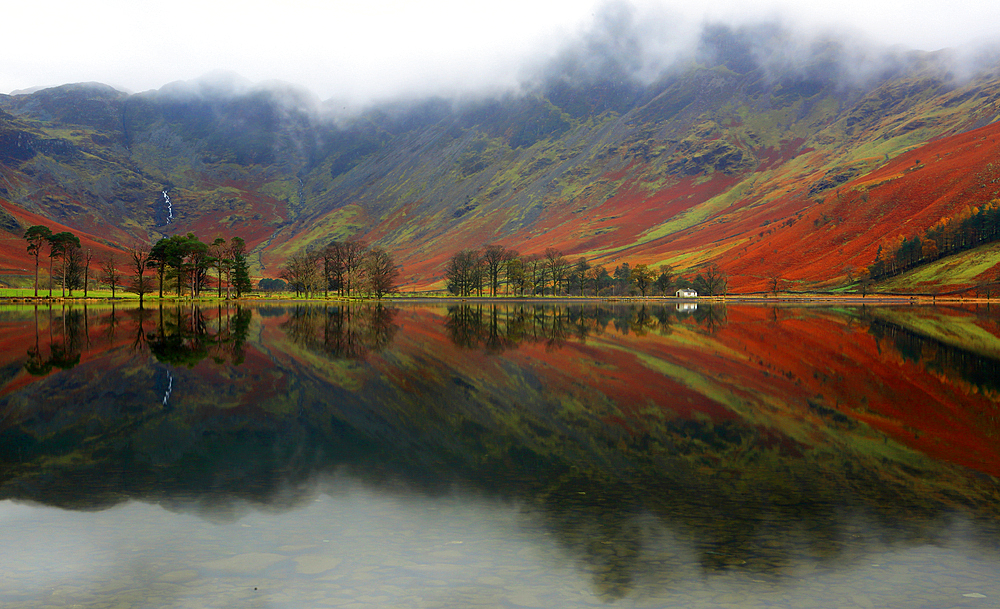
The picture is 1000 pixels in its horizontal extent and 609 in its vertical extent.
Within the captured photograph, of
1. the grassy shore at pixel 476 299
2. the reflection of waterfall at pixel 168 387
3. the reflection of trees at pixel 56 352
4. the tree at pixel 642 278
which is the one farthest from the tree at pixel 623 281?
the reflection of waterfall at pixel 168 387

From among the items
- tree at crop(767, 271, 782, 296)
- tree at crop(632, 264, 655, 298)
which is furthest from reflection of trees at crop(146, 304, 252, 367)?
tree at crop(767, 271, 782, 296)

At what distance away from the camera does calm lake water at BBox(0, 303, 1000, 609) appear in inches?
272

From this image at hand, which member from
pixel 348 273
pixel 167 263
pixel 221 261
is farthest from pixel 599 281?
pixel 167 263

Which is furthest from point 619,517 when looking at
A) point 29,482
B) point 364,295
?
point 364,295

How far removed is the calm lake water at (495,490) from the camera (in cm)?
691

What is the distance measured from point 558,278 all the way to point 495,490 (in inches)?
6595

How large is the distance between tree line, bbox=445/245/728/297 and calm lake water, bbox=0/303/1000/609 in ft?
467

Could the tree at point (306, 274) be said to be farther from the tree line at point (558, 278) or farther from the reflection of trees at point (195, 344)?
the reflection of trees at point (195, 344)

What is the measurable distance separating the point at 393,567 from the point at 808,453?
9084 millimetres

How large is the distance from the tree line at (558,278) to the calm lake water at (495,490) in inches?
5606

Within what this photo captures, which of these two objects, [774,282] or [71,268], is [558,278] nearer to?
[774,282]

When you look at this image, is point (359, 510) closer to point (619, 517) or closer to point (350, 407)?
point (619, 517)

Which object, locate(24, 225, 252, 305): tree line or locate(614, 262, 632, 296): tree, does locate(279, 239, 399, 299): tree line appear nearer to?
→ locate(24, 225, 252, 305): tree line

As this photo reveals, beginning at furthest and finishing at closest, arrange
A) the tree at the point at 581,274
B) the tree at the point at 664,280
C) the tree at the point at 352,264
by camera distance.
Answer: the tree at the point at 664,280, the tree at the point at 581,274, the tree at the point at 352,264
